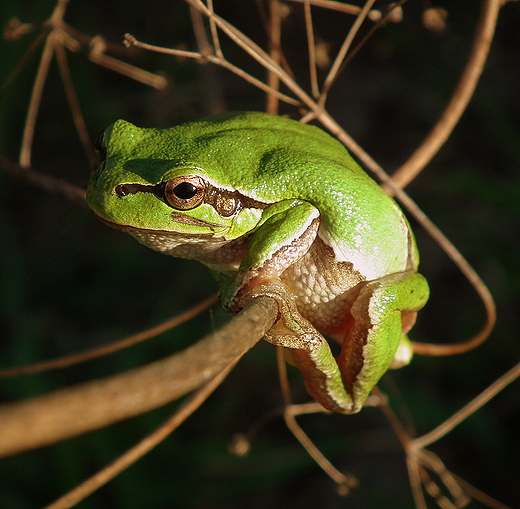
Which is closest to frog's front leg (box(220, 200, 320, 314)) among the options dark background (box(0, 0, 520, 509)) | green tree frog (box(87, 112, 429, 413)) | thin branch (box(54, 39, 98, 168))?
green tree frog (box(87, 112, 429, 413))

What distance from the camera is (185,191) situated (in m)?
1.29

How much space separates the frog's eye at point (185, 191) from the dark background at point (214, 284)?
1.28 meters

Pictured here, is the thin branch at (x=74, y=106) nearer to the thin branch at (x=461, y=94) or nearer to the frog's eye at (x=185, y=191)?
the frog's eye at (x=185, y=191)

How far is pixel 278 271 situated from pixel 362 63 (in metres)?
3.33

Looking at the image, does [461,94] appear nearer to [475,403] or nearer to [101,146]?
[475,403]

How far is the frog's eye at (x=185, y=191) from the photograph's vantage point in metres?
1.27

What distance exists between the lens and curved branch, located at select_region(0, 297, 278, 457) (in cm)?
52

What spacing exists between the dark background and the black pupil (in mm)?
1285

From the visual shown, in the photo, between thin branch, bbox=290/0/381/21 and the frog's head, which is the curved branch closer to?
the frog's head

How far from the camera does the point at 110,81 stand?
4.19m

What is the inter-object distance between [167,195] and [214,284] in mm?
1941

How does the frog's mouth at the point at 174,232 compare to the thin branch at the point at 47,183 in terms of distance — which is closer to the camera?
the frog's mouth at the point at 174,232

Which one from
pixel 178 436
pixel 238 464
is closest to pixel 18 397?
pixel 178 436

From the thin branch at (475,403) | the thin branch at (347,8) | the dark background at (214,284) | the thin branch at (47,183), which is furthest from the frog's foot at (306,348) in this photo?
the dark background at (214,284)
